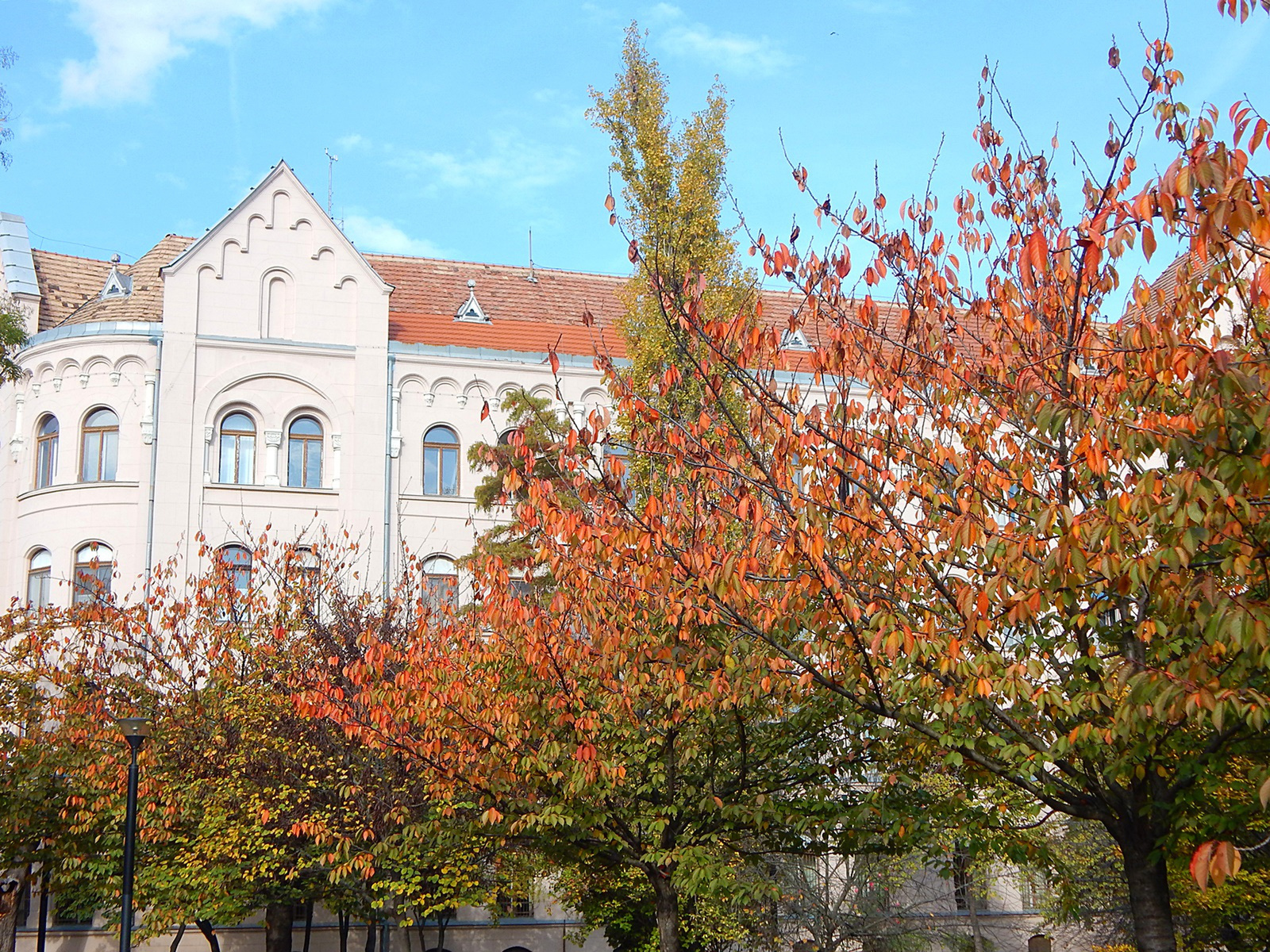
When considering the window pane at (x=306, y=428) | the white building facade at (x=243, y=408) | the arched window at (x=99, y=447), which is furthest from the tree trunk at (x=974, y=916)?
the arched window at (x=99, y=447)

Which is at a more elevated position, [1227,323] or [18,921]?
[1227,323]

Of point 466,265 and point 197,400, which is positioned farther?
point 466,265

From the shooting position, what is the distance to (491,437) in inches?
1258

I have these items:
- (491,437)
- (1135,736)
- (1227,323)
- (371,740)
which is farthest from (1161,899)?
(1227,323)

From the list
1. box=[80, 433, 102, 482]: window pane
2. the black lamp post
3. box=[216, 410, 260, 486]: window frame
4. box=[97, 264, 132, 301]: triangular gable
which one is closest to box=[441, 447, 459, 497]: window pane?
box=[216, 410, 260, 486]: window frame

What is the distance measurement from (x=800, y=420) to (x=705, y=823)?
25.4 ft

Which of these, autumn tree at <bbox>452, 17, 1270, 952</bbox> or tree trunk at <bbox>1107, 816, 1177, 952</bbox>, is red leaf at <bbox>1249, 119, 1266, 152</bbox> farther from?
tree trunk at <bbox>1107, 816, 1177, 952</bbox>

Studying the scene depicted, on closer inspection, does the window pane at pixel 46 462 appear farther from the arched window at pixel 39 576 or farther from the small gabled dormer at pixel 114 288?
the small gabled dormer at pixel 114 288

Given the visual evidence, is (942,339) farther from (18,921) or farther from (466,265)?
(466,265)

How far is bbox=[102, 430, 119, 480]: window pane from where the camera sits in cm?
2942

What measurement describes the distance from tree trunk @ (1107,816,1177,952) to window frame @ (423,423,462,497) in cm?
2130

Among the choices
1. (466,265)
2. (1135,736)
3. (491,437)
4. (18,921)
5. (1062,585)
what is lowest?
(18,921)

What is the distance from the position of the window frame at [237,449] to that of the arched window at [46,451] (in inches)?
143

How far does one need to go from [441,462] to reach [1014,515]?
21498mm
